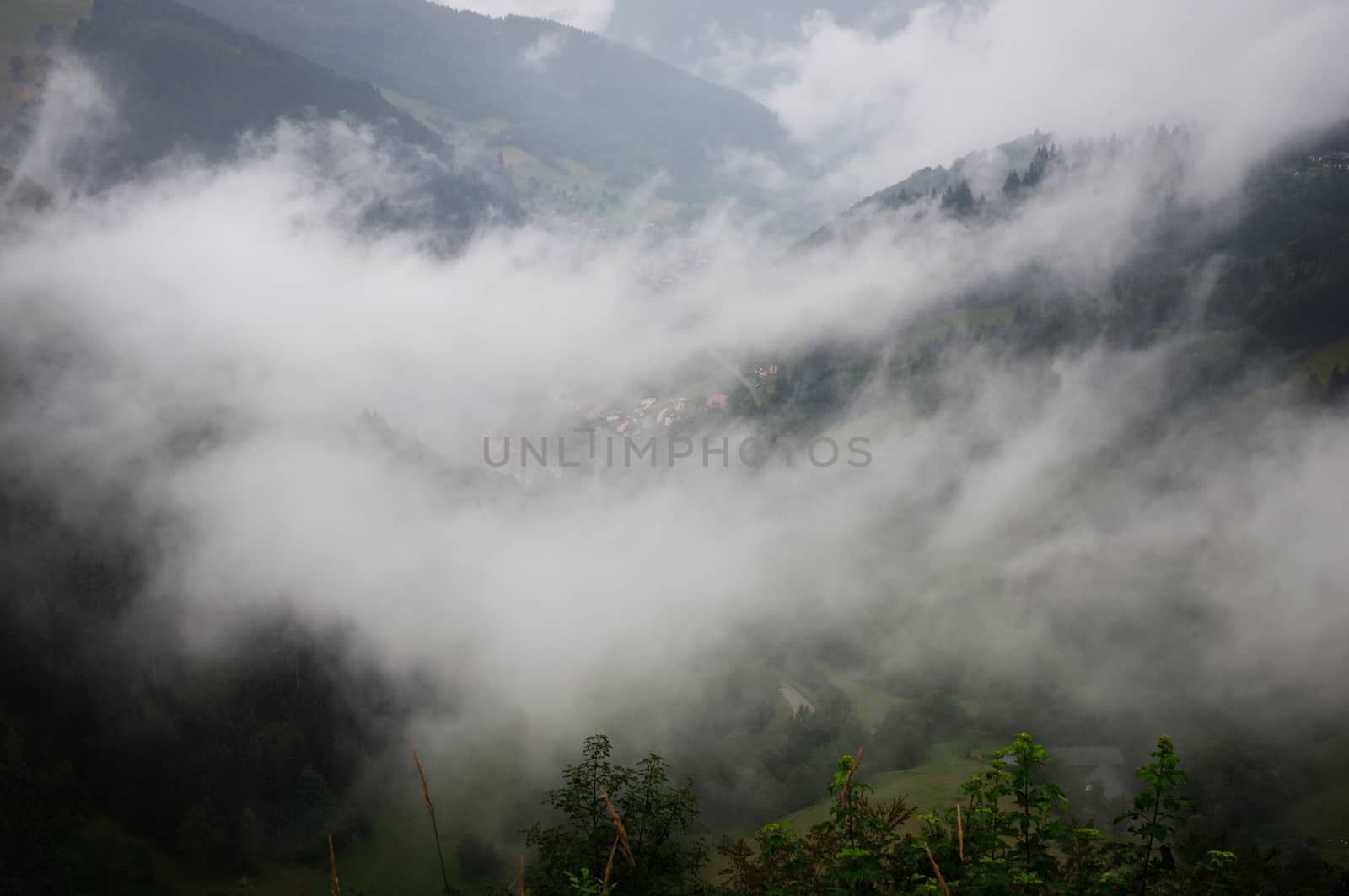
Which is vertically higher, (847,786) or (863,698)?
(847,786)

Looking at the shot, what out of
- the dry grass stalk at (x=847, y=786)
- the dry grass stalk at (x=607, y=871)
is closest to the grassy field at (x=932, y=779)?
the dry grass stalk at (x=847, y=786)

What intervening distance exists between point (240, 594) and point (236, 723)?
179 ft

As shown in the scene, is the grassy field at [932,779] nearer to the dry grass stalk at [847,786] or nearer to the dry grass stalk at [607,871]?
the dry grass stalk at [847,786]

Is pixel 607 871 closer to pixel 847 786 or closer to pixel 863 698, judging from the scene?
pixel 847 786

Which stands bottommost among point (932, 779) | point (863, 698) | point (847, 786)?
point (932, 779)

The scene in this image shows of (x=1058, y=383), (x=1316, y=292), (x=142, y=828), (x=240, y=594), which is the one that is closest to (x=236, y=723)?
(x=142, y=828)

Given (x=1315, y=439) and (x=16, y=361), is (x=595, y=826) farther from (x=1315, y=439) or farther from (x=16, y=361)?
(x=16, y=361)

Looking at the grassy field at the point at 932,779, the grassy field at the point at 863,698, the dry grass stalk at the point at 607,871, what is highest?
the dry grass stalk at the point at 607,871

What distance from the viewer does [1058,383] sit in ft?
652

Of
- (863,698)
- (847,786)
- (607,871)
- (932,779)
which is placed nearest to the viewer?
(607,871)

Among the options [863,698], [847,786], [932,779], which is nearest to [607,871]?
[847,786]

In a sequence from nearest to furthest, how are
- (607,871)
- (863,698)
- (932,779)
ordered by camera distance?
(607,871) < (932,779) < (863,698)

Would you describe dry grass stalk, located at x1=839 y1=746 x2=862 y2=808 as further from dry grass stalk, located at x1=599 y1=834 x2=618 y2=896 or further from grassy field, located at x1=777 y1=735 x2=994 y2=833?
grassy field, located at x1=777 y1=735 x2=994 y2=833

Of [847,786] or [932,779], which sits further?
[932,779]
